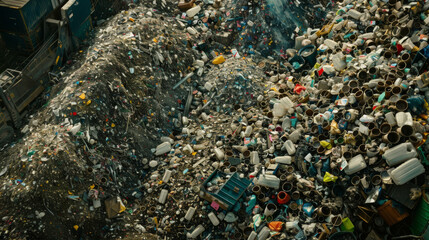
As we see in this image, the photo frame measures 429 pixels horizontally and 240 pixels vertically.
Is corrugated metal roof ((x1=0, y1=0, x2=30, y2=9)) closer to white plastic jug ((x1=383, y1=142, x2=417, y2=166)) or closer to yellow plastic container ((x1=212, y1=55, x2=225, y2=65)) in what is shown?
yellow plastic container ((x1=212, y1=55, x2=225, y2=65))

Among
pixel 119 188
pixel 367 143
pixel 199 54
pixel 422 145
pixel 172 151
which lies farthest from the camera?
pixel 199 54

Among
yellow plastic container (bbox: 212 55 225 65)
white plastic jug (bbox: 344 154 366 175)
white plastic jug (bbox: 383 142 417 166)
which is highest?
yellow plastic container (bbox: 212 55 225 65)

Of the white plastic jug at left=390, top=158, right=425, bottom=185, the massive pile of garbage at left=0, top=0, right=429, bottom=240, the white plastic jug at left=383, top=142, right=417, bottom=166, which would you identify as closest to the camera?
the white plastic jug at left=390, top=158, right=425, bottom=185

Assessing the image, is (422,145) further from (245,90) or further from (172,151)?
(172,151)

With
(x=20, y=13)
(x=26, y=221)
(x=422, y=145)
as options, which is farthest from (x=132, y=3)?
(x=422, y=145)

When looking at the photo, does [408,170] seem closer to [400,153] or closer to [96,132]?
[400,153]

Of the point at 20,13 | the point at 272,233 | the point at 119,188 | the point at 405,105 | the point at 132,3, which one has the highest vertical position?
the point at 20,13

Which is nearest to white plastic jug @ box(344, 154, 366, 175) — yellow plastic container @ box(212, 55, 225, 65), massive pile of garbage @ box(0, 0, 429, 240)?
massive pile of garbage @ box(0, 0, 429, 240)

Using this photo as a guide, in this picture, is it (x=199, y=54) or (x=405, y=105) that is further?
(x=199, y=54)
